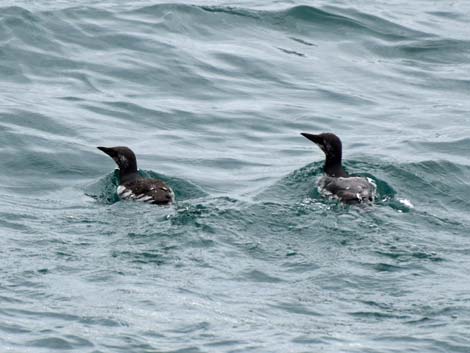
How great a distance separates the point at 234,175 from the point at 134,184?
A: 1.87m

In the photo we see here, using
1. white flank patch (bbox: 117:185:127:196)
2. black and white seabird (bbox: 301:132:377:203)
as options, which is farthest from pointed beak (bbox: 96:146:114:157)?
black and white seabird (bbox: 301:132:377:203)

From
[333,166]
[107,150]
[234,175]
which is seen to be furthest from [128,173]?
[333,166]

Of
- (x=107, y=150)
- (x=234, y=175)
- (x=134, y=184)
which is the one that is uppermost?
(x=107, y=150)

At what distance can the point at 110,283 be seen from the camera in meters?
10.7

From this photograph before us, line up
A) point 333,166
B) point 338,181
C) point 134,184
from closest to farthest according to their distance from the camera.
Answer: point 134,184, point 338,181, point 333,166

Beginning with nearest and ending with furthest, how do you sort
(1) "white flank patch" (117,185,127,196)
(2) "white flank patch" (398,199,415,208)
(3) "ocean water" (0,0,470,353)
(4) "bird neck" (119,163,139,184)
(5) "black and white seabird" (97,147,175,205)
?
(3) "ocean water" (0,0,470,353) < (5) "black and white seabird" (97,147,175,205) < (2) "white flank patch" (398,199,415,208) < (1) "white flank patch" (117,185,127,196) < (4) "bird neck" (119,163,139,184)

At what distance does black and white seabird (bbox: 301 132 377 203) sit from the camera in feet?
45.1

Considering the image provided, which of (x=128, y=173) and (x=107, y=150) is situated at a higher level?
(x=107, y=150)

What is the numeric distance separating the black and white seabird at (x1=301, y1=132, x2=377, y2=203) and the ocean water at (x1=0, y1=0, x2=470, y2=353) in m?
0.21

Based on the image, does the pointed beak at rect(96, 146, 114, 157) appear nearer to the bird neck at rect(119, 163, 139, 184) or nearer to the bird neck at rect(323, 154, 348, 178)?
the bird neck at rect(119, 163, 139, 184)

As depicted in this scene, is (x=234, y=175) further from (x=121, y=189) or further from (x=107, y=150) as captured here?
(x=121, y=189)

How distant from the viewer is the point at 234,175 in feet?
51.4

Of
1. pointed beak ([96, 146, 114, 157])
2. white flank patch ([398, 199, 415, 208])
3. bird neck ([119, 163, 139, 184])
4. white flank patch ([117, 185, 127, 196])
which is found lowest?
Answer: white flank patch ([117, 185, 127, 196])

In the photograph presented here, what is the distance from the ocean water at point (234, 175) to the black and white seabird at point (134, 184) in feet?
0.84
